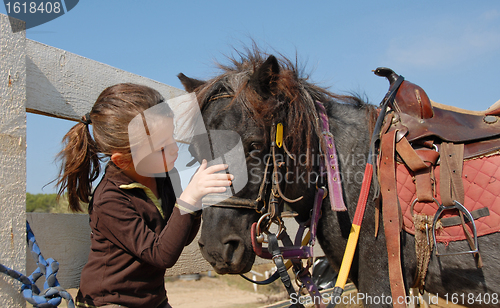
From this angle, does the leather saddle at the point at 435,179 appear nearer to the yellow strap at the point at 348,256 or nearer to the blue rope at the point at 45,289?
the yellow strap at the point at 348,256

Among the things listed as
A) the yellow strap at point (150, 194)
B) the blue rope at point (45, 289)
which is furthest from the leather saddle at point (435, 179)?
the blue rope at point (45, 289)

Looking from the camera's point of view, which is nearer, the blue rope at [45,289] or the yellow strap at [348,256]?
the blue rope at [45,289]

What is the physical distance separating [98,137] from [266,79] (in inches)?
35.0

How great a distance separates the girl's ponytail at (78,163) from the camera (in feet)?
5.18

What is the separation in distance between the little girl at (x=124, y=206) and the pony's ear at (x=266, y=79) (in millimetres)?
484

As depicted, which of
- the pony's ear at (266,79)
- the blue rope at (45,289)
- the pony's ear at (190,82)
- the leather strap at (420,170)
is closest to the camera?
the blue rope at (45,289)

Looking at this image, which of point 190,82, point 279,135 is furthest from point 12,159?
point 279,135

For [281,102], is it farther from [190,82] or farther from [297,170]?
[190,82]

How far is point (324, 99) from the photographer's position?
1.97 metres

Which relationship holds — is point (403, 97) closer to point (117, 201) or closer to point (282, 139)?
point (282, 139)

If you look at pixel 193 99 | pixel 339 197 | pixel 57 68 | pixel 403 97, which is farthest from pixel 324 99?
pixel 57 68

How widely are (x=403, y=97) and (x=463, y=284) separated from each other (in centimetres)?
100

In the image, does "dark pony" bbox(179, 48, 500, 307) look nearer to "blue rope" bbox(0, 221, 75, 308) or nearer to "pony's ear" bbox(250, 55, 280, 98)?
"pony's ear" bbox(250, 55, 280, 98)

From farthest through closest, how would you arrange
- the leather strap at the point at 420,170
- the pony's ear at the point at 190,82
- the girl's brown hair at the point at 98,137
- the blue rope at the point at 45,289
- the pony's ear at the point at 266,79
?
the pony's ear at the point at 190,82 < the pony's ear at the point at 266,79 < the leather strap at the point at 420,170 < the girl's brown hair at the point at 98,137 < the blue rope at the point at 45,289
